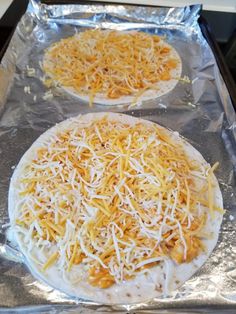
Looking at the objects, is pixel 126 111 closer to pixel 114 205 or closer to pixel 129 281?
pixel 114 205

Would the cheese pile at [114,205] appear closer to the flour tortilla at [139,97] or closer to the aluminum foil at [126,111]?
the aluminum foil at [126,111]

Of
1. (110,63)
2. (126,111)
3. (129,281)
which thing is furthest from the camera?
(110,63)

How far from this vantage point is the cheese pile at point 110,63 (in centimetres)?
167

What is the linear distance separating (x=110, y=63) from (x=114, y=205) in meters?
0.94

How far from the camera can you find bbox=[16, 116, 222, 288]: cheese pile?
3.37ft

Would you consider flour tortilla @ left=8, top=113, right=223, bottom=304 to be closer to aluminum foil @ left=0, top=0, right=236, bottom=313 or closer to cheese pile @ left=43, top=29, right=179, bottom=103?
aluminum foil @ left=0, top=0, right=236, bottom=313

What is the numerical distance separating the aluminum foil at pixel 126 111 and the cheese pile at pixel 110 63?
82mm

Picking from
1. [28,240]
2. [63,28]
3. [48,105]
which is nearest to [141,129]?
[48,105]

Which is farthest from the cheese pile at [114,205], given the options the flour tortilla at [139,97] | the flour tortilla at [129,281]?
the flour tortilla at [139,97]

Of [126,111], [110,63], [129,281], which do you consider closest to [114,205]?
[129,281]

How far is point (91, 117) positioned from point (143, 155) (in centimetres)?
43

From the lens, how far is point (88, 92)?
5.43 ft

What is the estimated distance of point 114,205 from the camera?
3.60ft

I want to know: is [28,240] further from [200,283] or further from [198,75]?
[198,75]
